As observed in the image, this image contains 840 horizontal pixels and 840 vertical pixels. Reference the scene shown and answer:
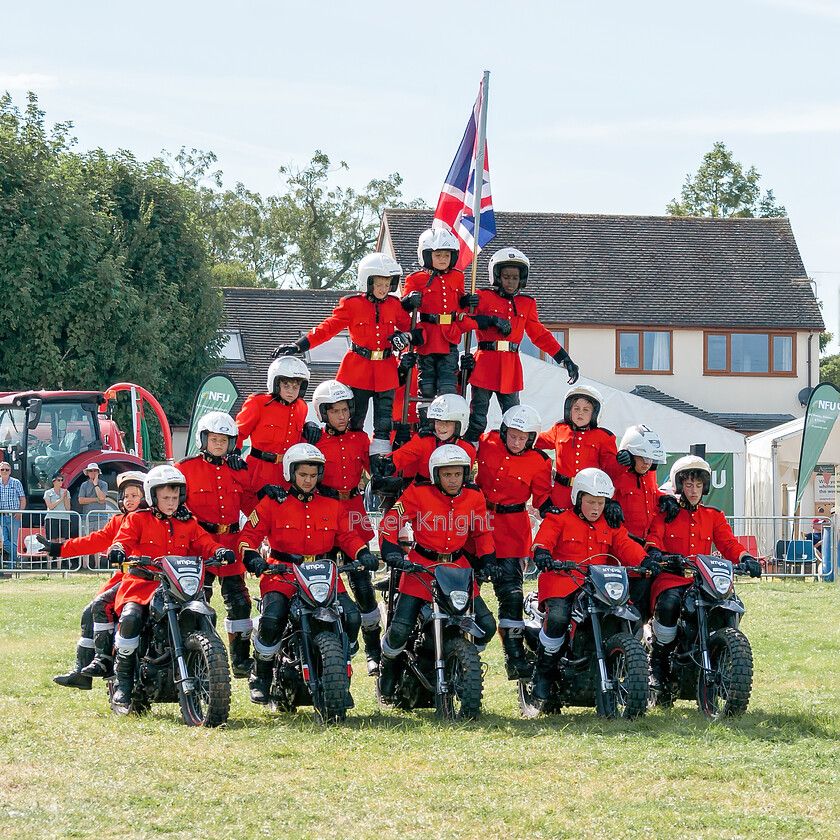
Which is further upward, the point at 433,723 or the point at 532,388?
the point at 532,388

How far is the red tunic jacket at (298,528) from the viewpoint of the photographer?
30.6 feet

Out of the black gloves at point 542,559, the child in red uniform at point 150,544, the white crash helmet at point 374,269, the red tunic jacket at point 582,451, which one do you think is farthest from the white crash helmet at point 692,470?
the child in red uniform at point 150,544

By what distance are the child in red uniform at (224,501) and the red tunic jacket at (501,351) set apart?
2.31 m

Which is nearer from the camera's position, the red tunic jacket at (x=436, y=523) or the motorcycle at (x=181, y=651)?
the motorcycle at (x=181, y=651)

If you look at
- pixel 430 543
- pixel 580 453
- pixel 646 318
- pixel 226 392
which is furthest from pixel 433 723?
pixel 646 318

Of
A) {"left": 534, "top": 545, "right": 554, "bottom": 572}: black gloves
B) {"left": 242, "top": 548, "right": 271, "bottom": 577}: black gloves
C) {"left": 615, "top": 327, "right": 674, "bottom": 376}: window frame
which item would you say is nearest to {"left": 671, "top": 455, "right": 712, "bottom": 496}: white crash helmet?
{"left": 534, "top": 545, "right": 554, "bottom": 572}: black gloves

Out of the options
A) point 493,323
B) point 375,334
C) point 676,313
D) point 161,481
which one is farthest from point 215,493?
point 676,313

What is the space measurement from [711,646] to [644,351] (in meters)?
29.1

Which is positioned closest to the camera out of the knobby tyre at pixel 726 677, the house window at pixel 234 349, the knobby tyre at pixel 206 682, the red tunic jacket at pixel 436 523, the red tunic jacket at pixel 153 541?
the knobby tyre at pixel 206 682

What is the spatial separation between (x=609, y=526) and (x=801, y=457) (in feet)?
48.3

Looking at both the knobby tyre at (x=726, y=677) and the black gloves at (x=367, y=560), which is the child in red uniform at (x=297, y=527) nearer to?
the black gloves at (x=367, y=560)

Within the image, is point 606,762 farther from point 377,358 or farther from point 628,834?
point 377,358

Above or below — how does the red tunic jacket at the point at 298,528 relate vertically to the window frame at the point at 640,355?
below

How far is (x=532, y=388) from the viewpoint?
23469mm
